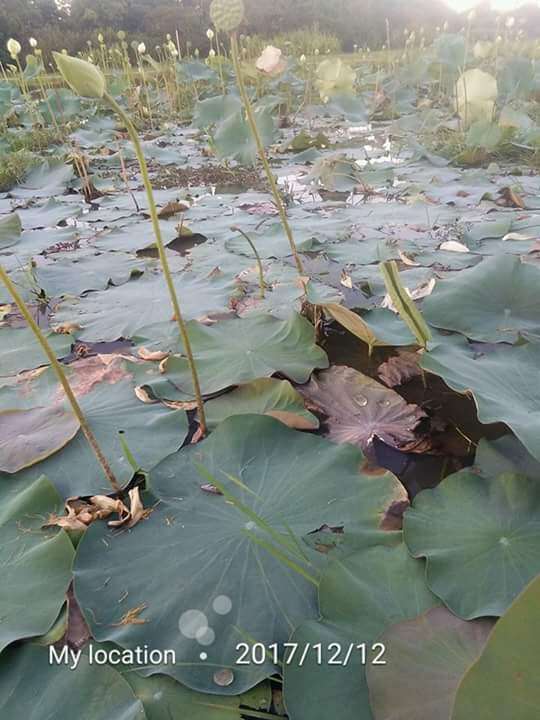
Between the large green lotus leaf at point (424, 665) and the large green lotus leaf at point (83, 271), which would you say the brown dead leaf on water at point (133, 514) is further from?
the large green lotus leaf at point (83, 271)

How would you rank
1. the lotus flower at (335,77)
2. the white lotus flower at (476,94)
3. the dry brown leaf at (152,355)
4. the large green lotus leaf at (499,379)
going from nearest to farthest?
the large green lotus leaf at (499,379) < the dry brown leaf at (152,355) < the white lotus flower at (476,94) < the lotus flower at (335,77)

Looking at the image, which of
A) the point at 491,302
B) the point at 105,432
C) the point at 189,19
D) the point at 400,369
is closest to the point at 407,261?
the point at 491,302

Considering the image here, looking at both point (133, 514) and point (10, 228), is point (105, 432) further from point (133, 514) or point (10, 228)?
point (10, 228)

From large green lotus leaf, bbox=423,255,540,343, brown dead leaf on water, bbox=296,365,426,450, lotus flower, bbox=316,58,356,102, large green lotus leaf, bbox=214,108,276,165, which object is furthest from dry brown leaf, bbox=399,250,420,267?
lotus flower, bbox=316,58,356,102

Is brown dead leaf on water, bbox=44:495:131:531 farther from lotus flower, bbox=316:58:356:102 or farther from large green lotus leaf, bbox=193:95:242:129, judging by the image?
lotus flower, bbox=316:58:356:102

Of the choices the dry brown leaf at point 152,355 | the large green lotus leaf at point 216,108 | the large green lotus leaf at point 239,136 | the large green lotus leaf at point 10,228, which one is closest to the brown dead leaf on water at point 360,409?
the dry brown leaf at point 152,355

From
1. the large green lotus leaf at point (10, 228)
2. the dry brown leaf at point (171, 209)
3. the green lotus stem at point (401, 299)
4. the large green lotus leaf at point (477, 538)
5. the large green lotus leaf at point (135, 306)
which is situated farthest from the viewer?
the dry brown leaf at point (171, 209)
